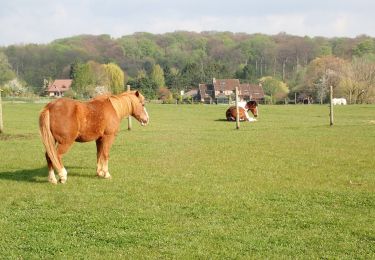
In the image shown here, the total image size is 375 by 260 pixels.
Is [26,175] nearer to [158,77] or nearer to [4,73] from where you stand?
[158,77]

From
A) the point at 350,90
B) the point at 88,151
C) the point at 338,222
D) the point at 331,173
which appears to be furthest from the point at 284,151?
the point at 350,90

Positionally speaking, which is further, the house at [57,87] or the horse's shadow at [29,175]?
the house at [57,87]

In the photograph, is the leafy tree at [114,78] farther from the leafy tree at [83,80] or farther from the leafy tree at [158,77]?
the leafy tree at [83,80]

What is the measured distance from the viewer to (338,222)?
6086mm

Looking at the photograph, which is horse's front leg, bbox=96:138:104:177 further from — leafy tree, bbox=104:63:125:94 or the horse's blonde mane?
leafy tree, bbox=104:63:125:94

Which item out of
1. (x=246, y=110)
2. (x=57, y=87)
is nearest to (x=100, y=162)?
(x=246, y=110)

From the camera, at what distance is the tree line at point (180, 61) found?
86500 millimetres

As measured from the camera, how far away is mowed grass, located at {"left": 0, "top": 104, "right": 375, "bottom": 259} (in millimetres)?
5242

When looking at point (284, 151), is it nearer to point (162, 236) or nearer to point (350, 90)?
point (162, 236)

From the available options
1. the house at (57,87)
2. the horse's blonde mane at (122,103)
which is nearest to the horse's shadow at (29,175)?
the horse's blonde mane at (122,103)

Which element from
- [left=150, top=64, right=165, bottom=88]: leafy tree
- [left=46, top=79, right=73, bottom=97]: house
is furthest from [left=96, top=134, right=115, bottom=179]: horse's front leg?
[left=46, top=79, right=73, bottom=97]: house

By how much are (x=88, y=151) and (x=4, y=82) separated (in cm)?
8795

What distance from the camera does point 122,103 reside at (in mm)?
10094

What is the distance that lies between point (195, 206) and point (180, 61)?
131251mm
